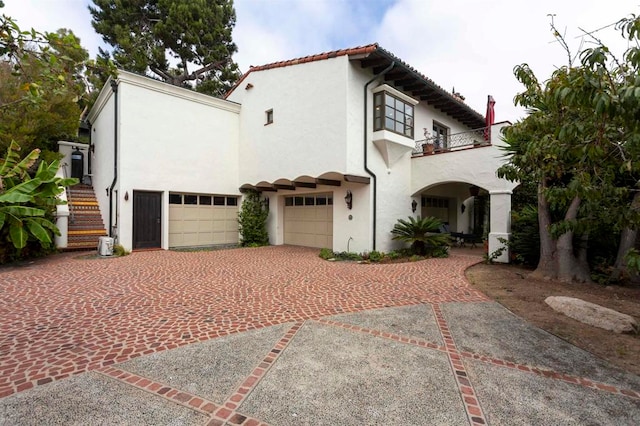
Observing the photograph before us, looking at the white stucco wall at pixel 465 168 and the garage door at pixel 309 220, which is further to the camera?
the garage door at pixel 309 220

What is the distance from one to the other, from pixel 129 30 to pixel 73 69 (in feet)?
69.1

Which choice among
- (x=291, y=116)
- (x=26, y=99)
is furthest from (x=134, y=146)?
(x=26, y=99)

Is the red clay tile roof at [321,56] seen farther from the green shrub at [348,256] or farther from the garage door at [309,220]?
the green shrub at [348,256]

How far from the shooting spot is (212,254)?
11.1 m

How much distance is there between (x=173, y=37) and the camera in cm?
1964

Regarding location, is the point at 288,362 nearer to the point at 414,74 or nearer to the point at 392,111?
the point at 392,111

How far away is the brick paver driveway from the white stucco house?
101 inches

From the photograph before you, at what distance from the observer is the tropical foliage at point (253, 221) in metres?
13.6

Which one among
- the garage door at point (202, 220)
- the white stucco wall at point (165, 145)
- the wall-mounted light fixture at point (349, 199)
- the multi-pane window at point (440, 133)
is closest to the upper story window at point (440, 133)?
the multi-pane window at point (440, 133)

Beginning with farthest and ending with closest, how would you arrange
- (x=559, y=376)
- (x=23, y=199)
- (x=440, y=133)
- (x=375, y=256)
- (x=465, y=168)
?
(x=440, y=133) < (x=465, y=168) < (x=375, y=256) < (x=559, y=376) < (x=23, y=199)

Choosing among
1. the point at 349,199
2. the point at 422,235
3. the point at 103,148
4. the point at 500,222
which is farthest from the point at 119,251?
the point at 500,222

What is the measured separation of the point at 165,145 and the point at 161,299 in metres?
8.42

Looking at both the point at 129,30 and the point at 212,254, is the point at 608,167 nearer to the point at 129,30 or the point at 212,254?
the point at 212,254

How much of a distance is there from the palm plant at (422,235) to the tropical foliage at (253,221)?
→ 599cm
